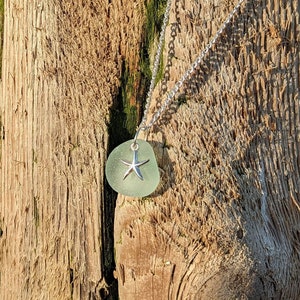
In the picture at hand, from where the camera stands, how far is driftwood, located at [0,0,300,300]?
4.95 ft

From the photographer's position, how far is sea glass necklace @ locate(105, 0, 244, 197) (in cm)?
147

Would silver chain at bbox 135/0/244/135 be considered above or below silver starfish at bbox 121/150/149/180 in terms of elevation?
above

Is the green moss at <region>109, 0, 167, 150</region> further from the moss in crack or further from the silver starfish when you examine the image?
the silver starfish

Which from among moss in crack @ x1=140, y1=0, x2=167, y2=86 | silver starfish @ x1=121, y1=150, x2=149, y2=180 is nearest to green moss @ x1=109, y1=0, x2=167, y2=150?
moss in crack @ x1=140, y1=0, x2=167, y2=86

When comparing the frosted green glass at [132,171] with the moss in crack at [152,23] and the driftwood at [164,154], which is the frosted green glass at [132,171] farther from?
the moss in crack at [152,23]

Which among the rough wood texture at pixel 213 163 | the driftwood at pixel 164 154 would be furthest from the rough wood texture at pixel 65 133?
the rough wood texture at pixel 213 163

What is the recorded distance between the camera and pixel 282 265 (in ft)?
5.43

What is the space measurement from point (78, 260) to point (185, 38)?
0.74 m

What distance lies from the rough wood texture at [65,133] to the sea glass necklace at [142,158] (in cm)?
7

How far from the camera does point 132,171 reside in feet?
4.94

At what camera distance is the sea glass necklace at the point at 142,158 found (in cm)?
147

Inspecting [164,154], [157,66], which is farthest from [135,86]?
[164,154]

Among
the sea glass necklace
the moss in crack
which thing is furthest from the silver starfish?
the moss in crack

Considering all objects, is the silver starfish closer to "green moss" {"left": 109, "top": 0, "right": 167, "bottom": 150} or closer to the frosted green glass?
the frosted green glass
